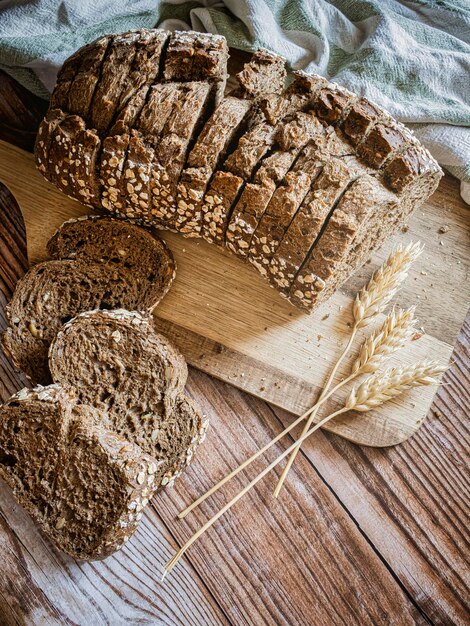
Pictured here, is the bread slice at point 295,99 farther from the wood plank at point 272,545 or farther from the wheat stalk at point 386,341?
the wood plank at point 272,545

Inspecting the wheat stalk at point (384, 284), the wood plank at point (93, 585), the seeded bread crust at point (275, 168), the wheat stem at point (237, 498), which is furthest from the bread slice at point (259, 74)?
the wood plank at point (93, 585)

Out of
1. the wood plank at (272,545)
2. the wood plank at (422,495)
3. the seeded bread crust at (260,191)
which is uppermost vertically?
the seeded bread crust at (260,191)

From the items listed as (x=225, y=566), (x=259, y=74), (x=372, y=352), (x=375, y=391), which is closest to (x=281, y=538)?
(x=225, y=566)

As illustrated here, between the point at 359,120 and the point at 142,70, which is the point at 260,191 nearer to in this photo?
the point at 359,120

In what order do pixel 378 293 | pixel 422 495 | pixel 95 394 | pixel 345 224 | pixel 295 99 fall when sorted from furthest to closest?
pixel 422 495, pixel 378 293, pixel 95 394, pixel 295 99, pixel 345 224

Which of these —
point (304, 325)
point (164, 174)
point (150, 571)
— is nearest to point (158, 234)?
point (164, 174)

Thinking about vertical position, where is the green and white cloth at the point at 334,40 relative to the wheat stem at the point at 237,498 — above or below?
above

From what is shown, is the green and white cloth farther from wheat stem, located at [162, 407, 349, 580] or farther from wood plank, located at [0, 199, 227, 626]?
wood plank, located at [0, 199, 227, 626]
